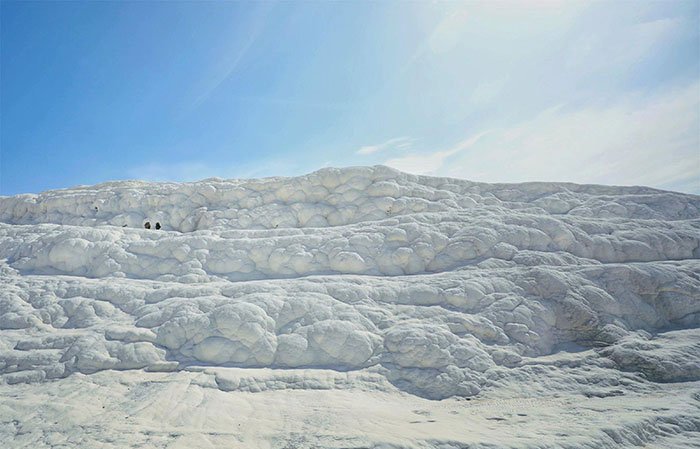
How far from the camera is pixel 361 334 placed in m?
5.25

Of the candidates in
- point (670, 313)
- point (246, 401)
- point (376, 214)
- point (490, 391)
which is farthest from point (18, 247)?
point (670, 313)

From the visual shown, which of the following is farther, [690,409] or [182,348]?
[182,348]

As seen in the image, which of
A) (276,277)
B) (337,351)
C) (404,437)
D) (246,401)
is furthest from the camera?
(276,277)

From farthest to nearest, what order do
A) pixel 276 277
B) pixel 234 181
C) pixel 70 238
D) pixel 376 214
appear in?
pixel 234 181
pixel 376 214
pixel 70 238
pixel 276 277

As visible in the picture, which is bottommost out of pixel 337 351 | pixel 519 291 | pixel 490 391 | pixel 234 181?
pixel 490 391

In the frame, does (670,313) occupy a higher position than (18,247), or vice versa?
(18,247)

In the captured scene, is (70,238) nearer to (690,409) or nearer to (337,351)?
(337,351)

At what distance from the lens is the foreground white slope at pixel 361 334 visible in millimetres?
3645

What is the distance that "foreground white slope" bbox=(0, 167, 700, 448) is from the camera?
364 centimetres

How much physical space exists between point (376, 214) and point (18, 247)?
8112 millimetres

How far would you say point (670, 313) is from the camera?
610 cm

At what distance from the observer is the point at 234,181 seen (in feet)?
40.1

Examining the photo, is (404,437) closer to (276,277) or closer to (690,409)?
(690,409)

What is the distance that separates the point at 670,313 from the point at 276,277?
6.73 meters
